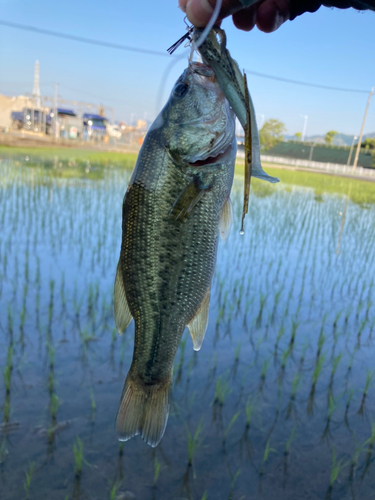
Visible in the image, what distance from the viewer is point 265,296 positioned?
5.21 m

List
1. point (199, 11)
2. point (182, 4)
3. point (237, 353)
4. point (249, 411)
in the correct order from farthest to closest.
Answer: point (237, 353) → point (249, 411) → point (182, 4) → point (199, 11)

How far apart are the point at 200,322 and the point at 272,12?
1515 millimetres

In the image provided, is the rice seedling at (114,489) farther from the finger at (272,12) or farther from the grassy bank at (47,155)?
the grassy bank at (47,155)

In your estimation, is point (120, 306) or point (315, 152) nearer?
point (120, 306)

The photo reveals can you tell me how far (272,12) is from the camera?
6.18 ft

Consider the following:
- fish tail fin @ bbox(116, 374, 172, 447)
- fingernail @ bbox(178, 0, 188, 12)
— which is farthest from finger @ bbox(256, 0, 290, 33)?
fish tail fin @ bbox(116, 374, 172, 447)

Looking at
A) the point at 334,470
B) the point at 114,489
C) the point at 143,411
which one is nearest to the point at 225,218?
the point at 143,411

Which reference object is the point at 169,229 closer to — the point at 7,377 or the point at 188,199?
the point at 188,199

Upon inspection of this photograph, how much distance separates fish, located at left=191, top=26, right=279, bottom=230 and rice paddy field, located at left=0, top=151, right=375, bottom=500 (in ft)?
6.46

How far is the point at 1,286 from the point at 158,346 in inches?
148

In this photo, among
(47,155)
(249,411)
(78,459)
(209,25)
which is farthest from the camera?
(47,155)

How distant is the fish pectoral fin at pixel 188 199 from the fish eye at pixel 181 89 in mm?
329

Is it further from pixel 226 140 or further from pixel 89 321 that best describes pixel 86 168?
pixel 226 140

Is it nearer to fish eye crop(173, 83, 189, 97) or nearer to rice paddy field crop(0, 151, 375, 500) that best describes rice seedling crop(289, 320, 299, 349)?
rice paddy field crop(0, 151, 375, 500)
